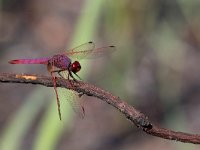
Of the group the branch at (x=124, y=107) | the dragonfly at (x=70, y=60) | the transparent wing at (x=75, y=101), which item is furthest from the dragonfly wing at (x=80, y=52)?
the branch at (x=124, y=107)

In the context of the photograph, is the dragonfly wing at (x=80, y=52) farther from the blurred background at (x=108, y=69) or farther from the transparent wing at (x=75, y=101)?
the transparent wing at (x=75, y=101)

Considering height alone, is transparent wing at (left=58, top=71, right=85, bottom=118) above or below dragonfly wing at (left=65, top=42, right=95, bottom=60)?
below

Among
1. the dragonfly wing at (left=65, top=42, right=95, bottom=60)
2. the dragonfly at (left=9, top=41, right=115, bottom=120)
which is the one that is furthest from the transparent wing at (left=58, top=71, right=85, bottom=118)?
the dragonfly wing at (left=65, top=42, right=95, bottom=60)

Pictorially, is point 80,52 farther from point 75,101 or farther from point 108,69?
point 108,69

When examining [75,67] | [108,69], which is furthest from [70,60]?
[108,69]

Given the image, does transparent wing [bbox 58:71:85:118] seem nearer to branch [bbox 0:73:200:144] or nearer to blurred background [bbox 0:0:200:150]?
blurred background [bbox 0:0:200:150]

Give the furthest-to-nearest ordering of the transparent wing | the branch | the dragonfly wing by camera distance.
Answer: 1. the dragonfly wing
2. the transparent wing
3. the branch

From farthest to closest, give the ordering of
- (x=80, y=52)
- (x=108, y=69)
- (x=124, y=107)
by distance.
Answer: (x=108, y=69)
(x=80, y=52)
(x=124, y=107)

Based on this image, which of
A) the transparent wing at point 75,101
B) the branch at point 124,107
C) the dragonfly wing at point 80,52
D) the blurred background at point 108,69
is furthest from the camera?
the blurred background at point 108,69

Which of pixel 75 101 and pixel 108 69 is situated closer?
pixel 75 101

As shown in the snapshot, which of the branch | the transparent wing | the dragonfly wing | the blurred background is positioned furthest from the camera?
the blurred background
